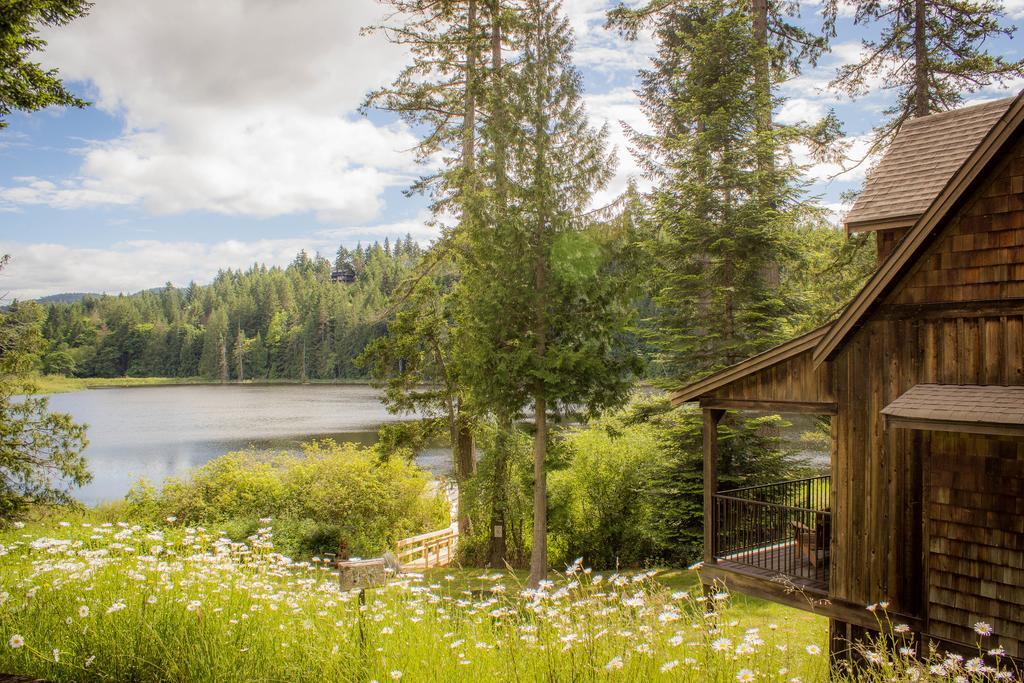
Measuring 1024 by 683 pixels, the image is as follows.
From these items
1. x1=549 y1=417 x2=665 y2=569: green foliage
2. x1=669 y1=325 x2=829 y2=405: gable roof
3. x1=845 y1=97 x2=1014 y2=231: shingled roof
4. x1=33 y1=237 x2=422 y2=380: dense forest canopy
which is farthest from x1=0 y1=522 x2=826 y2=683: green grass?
x1=33 y1=237 x2=422 y2=380: dense forest canopy

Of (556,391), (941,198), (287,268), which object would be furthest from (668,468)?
(287,268)

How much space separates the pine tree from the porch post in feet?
33.6

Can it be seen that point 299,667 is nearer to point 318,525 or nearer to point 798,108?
point 318,525

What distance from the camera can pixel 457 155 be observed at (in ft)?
65.9

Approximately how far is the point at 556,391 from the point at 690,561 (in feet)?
17.6

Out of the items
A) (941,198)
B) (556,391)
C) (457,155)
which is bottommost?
(556,391)

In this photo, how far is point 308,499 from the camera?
18.9 meters

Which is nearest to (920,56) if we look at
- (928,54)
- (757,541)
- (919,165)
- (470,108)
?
(928,54)

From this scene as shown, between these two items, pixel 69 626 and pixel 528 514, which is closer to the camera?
pixel 69 626

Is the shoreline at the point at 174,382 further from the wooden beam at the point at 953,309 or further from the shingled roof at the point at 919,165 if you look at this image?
the wooden beam at the point at 953,309

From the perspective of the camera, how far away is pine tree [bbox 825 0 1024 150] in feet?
50.8

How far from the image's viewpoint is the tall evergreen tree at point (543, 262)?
1411cm

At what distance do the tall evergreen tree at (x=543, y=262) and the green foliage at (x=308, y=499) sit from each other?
629 centimetres

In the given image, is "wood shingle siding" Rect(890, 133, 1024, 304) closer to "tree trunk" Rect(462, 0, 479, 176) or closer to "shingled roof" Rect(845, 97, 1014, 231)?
"shingled roof" Rect(845, 97, 1014, 231)
